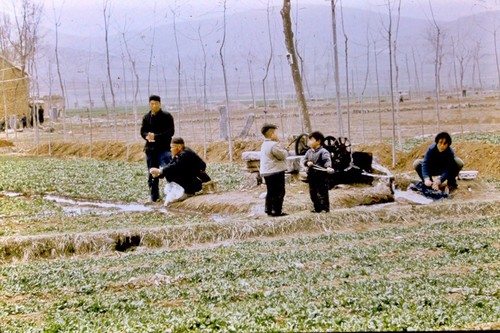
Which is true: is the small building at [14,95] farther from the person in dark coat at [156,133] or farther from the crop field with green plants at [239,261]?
the person in dark coat at [156,133]

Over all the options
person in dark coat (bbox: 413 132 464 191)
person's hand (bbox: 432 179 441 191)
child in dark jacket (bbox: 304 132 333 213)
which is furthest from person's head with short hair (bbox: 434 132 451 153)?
child in dark jacket (bbox: 304 132 333 213)

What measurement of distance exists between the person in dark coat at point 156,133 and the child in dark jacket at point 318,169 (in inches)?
116

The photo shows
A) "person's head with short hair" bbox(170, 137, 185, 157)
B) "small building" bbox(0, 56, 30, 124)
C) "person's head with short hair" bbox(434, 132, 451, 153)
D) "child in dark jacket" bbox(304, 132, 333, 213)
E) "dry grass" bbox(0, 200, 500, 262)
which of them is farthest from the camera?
"small building" bbox(0, 56, 30, 124)

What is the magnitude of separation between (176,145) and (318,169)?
2.89m

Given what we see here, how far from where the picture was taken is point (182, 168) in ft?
42.1

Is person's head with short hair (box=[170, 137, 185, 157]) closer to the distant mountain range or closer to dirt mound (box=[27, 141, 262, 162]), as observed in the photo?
dirt mound (box=[27, 141, 262, 162])

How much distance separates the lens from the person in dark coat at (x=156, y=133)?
1284cm

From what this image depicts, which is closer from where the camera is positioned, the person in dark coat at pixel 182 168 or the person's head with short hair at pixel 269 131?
the person's head with short hair at pixel 269 131

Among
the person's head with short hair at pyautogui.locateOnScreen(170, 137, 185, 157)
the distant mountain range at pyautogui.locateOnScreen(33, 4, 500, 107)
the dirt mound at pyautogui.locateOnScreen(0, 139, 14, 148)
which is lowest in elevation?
the dirt mound at pyautogui.locateOnScreen(0, 139, 14, 148)

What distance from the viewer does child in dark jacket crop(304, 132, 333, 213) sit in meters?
11.0

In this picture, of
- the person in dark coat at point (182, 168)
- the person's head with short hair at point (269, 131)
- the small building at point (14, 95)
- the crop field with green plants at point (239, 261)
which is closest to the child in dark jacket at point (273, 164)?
the person's head with short hair at point (269, 131)

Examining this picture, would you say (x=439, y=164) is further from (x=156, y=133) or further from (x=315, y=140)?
(x=156, y=133)

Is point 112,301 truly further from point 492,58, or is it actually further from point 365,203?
point 492,58

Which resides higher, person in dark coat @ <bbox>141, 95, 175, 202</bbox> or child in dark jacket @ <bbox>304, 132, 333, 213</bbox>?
person in dark coat @ <bbox>141, 95, 175, 202</bbox>
